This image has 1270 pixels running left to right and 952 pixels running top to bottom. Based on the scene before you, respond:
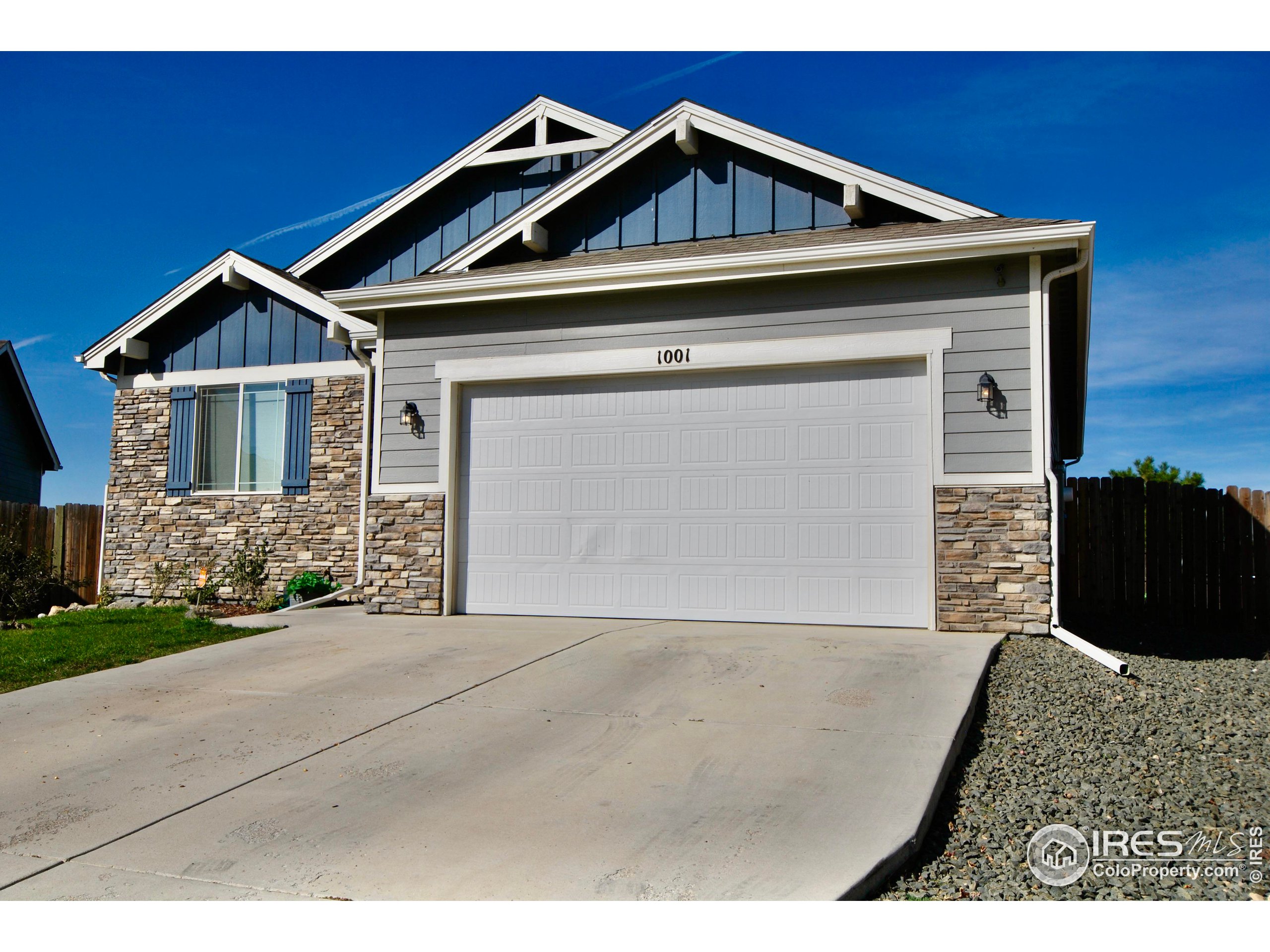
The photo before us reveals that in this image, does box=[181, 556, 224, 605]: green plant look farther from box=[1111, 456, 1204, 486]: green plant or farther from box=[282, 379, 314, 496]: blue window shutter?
box=[1111, 456, 1204, 486]: green plant

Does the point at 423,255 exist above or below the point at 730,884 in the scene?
above

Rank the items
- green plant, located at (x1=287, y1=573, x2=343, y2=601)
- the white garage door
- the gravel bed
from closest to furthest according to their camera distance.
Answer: the gravel bed → the white garage door → green plant, located at (x1=287, y1=573, x2=343, y2=601)

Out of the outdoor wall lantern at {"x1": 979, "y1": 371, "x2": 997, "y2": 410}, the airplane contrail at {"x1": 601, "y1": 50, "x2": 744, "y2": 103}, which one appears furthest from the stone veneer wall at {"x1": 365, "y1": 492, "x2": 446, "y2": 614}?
the outdoor wall lantern at {"x1": 979, "y1": 371, "x2": 997, "y2": 410}

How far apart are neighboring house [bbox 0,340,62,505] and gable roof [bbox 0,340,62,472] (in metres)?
0.01

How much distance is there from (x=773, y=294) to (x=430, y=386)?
3.91 m

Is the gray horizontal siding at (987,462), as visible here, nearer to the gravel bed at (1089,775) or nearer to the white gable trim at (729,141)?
the gravel bed at (1089,775)

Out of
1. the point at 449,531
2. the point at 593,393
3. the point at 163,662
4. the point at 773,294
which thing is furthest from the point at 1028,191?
the point at 163,662

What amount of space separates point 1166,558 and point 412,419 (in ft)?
30.2

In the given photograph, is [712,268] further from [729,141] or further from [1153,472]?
[1153,472]

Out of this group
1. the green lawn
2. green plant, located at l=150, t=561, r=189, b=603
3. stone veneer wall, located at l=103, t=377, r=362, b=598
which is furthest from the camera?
green plant, located at l=150, t=561, r=189, b=603

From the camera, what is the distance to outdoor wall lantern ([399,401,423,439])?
32.0ft
